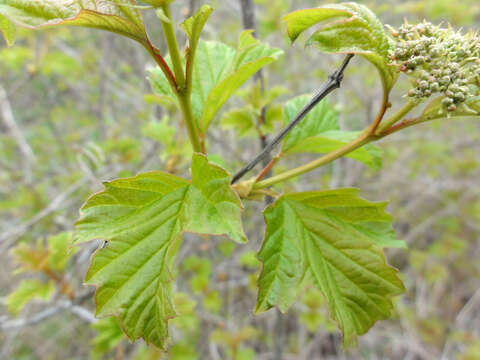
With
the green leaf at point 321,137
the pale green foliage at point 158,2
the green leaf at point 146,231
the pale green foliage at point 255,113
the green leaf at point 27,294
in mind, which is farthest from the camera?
the green leaf at point 27,294

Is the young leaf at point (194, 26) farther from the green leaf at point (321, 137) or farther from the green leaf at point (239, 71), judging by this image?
the green leaf at point (321, 137)

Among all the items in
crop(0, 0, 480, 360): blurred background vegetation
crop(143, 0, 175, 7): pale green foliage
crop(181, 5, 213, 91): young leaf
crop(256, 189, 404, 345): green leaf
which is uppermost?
crop(143, 0, 175, 7): pale green foliage

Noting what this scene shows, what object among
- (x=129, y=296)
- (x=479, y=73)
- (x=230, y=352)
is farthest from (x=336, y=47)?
(x=230, y=352)

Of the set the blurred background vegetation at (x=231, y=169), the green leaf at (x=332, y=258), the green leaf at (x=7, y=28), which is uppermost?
the green leaf at (x=7, y=28)

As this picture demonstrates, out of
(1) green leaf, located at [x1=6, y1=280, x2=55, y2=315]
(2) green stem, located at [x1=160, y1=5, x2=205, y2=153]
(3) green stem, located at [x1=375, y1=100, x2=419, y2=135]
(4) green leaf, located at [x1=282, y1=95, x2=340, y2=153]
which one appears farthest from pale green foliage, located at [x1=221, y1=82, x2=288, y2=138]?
(1) green leaf, located at [x1=6, y1=280, x2=55, y2=315]

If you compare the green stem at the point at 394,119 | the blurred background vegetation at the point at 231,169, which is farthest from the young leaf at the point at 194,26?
the blurred background vegetation at the point at 231,169

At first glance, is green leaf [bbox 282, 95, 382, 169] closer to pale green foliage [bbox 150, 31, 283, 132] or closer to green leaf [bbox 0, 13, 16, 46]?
pale green foliage [bbox 150, 31, 283, 132]

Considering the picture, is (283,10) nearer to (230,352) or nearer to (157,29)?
(157,29)
